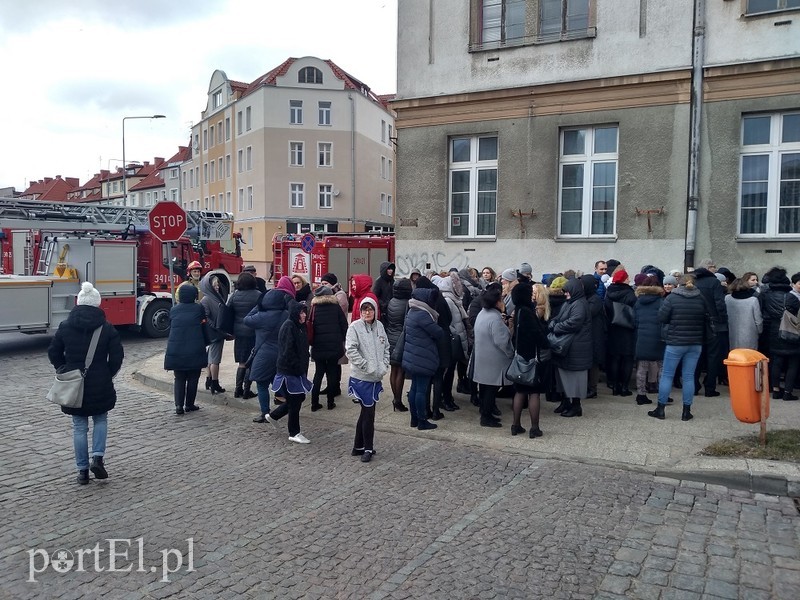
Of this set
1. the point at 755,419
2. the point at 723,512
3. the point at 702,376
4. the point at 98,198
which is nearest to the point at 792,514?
the point at 723,512

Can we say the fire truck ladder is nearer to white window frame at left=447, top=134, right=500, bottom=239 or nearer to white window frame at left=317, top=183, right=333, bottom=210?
white window frame at left=447, top=134, right=500, bottom=239

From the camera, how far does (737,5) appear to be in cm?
1184

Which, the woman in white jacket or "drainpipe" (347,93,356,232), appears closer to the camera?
the woman in white jacket

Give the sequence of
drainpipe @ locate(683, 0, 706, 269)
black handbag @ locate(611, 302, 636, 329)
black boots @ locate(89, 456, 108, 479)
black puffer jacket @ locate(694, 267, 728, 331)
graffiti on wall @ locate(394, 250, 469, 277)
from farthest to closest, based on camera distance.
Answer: graffiti on wall @ locate(394, 250, 469, 277)
drainpipe @ locate(683, 0, 706, 269)
black handbag @ locate(611, 302, 636, 329)
black puffer jacket @ locate(694, 267, 728, 331)
black boots @ locate(89, 456, 108, 479)

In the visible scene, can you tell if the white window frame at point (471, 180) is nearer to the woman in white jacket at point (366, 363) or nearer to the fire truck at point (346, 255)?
the fire truck at point (346, 255)

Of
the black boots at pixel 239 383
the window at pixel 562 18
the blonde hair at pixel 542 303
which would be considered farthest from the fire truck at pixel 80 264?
the window at pixel 562 18

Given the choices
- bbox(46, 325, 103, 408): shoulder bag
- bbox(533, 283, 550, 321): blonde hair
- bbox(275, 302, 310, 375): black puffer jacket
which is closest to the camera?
bbox(46, 325, 103, 408): shoulder bag

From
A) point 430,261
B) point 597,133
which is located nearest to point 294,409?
point 430,261

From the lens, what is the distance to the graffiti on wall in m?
14.5

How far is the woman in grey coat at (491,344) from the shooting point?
7.93 metres

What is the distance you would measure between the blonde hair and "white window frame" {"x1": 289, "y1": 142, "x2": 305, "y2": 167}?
147 ft

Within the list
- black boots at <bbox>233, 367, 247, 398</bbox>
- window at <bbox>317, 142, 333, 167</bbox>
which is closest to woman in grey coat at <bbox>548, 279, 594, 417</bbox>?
black boots at <bbox>233, 367, 247, 398</bbox>

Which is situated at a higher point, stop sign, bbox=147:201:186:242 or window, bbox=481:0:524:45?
window, bbox=481:0:524:45

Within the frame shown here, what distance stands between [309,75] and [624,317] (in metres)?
47.0
